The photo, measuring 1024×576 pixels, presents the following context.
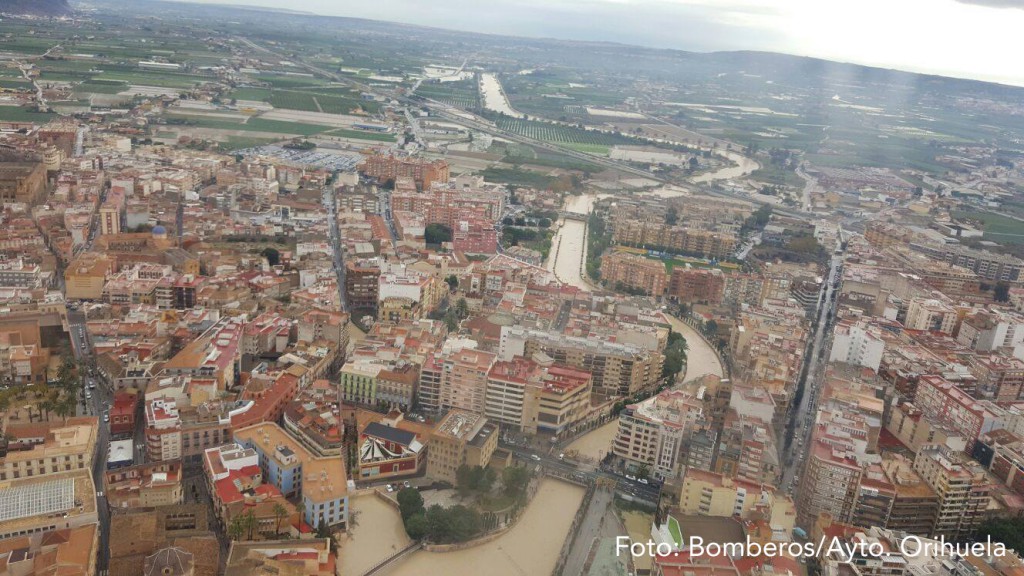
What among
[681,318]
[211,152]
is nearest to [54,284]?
[681,318]

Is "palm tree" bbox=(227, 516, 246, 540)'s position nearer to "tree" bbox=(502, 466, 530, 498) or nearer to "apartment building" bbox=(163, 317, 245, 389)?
"tree" bbox=(502, 466, 530, 498)

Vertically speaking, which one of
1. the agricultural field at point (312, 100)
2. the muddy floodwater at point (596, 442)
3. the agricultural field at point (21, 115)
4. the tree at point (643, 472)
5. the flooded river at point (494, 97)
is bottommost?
the muddy floodwater at point (596, 442)

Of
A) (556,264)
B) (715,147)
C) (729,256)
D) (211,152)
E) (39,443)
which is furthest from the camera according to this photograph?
(715,147)

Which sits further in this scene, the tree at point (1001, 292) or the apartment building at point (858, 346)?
the tree at point (1001, 292)

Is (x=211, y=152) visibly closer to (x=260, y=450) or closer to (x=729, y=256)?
(x=729, y=256)

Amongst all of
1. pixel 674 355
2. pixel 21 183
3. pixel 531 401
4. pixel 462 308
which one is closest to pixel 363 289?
pixel 462 308

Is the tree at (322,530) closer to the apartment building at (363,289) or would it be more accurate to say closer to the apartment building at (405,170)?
the apartment building at (363,289)

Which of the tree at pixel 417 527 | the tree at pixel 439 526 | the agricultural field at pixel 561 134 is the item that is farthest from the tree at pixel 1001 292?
the agricultural field at pixel 561 134
